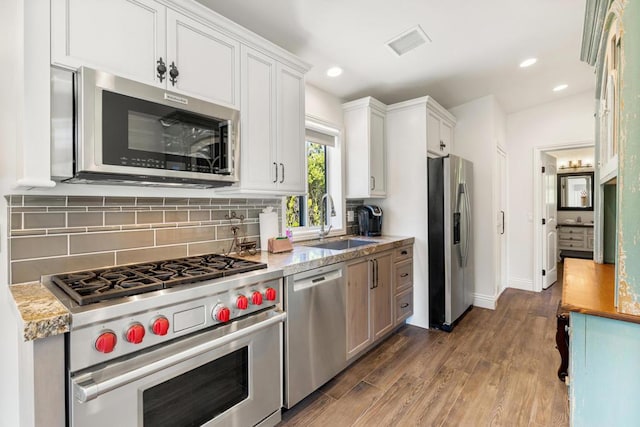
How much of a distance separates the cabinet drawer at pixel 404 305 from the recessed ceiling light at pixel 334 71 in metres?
2.18

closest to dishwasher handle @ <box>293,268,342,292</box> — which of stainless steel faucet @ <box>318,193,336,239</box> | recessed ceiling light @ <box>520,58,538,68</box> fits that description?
stainless steel faucet @ <box>318,193,336,239</box>

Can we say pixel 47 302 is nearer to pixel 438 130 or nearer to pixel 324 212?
pixel 324 212

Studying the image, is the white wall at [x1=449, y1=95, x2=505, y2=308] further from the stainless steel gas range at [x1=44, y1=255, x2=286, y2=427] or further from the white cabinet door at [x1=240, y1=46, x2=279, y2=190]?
the stainless steel gas range at [x1=44, y1=255, x2=286, y2=427]

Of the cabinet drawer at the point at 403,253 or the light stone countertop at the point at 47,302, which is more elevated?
the light stone countertop at the point at 47,302

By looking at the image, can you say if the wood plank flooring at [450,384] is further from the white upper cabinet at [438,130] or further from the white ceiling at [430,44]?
the white ceiling at [430,44]

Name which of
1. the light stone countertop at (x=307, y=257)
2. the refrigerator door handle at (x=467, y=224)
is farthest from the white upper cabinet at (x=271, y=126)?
the refrigerator door handle at (x=467, y=224)

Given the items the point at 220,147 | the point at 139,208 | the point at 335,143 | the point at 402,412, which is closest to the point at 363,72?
the point at 335,143

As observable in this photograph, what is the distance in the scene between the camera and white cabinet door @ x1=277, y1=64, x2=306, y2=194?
2.19 meters

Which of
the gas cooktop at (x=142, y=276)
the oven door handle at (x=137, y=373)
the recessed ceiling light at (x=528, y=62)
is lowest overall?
the oven door handle at (x=137, y=373)

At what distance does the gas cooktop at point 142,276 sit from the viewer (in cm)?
120

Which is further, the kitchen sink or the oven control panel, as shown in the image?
the kitchen sink

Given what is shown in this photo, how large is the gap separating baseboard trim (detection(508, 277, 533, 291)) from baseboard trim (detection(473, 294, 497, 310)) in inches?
45.0

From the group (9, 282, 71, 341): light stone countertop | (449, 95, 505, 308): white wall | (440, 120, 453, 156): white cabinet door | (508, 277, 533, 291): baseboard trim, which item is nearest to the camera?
(9, 282, 71, 341): light stone countertop

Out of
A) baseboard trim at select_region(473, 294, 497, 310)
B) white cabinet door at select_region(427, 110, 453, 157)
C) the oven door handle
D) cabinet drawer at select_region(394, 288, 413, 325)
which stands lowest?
baseboard trim at select_region(473, 294, 497, 310)
